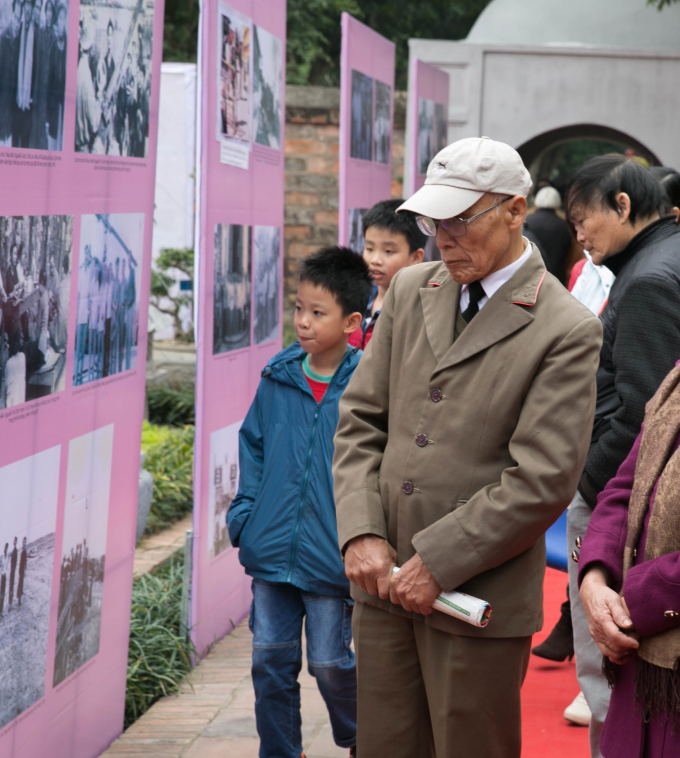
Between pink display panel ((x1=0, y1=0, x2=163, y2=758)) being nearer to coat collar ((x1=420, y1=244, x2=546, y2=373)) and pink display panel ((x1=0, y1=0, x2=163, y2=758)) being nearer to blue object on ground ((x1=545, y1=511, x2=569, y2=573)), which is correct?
coat collar ((x1=420, y1=244, x2=546, y2=373))

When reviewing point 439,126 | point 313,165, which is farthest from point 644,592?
point 313,165

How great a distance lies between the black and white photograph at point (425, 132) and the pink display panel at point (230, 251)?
134 inches

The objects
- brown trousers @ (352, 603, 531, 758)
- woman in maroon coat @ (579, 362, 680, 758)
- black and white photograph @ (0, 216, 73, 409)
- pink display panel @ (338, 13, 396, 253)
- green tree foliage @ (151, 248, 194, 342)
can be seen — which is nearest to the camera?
woman in maroon coat @ (579, 362, 680, 758)

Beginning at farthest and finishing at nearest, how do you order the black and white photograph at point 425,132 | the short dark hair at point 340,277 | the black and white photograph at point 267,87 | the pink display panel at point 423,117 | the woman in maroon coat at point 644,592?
the black and white photograph at point 425,132, the pink display panel at point 423,117, the black and white photograph at point 267,87, the short dark hair at point 340,277, the woman in maroon coat at point 644,592

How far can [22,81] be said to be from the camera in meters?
2.46

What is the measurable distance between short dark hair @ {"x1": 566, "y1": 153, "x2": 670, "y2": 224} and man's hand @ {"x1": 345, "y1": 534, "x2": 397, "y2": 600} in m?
1.39

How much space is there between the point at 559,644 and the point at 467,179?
2655mm

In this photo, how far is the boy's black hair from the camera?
415 centimetres

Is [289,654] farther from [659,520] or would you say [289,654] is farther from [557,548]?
[659,520]

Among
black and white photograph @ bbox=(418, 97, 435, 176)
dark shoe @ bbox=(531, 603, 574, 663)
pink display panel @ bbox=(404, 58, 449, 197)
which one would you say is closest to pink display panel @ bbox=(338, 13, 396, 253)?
pink display panel @ bbox=(404, 58, 449, 197)

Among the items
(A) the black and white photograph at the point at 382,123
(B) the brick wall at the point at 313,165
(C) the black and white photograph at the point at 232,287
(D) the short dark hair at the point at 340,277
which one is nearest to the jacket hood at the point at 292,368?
(D) the short dark hair at the point at 340,277

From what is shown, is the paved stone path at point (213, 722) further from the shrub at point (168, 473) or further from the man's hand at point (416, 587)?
the shrub at point (168, 473)

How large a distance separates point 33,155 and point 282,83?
2.46 metres

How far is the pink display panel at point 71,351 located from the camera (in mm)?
2529
